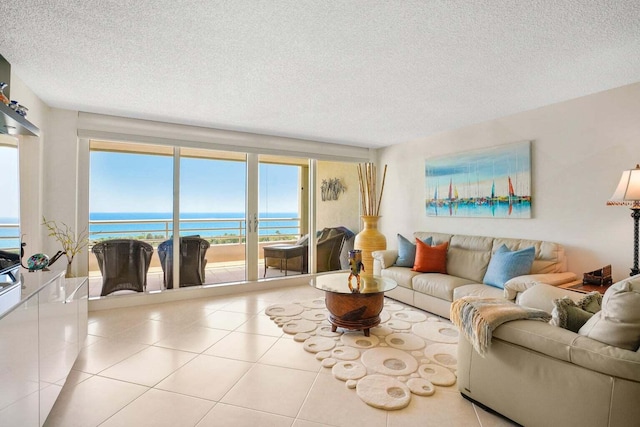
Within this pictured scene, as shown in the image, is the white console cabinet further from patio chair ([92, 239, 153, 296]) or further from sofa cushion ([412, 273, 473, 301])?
sofa cushion ([412, 273, 473, 301])

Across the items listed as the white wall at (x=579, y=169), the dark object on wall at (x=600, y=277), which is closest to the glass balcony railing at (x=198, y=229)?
the white wall at (x=579, y=169)

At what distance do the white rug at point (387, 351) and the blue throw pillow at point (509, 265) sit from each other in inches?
27.4

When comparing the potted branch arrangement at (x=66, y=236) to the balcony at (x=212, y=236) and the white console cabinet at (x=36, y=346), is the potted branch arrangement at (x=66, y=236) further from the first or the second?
the white console cabinet at (x=36, y=346)

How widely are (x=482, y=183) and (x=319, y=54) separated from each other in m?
2.84

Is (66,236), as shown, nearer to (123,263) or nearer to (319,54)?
(123,263)

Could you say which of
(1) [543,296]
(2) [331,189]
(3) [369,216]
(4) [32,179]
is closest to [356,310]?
(1) [543,296]

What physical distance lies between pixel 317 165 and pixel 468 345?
4.03 metres

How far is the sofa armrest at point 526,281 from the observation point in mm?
2781

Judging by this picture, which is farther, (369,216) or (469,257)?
(369,216)

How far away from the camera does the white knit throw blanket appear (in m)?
1.78

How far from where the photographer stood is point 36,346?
1.59m

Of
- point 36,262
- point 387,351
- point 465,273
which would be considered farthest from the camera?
point 465,273

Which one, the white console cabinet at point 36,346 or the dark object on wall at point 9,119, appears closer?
the white console cabinet at point 36,346

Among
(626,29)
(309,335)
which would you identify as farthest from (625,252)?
(309,335)
